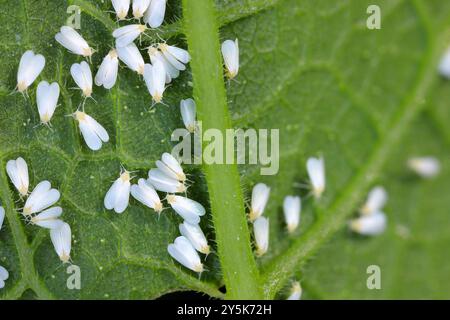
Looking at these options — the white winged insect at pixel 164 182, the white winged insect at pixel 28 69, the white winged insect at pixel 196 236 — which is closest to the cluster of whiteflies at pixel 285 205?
the white winged insect at pixel 196 236

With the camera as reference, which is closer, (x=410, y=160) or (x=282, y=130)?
(x=282, y=130)

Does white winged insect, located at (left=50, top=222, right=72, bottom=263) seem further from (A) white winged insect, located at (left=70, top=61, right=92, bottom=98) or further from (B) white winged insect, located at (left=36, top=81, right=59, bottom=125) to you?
(A) white winged insect, located at (left=70, top=61, right=92, bottom=98)

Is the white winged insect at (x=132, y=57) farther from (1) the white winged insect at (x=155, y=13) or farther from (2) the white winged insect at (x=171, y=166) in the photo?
(2) the white winged insect at (x=171, y=166)

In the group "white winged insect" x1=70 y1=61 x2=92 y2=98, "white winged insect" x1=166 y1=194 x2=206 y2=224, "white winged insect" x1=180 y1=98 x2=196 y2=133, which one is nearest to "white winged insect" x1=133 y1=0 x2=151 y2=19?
"white winged insect" x1=70 y1=61 x2=92 y2=98
